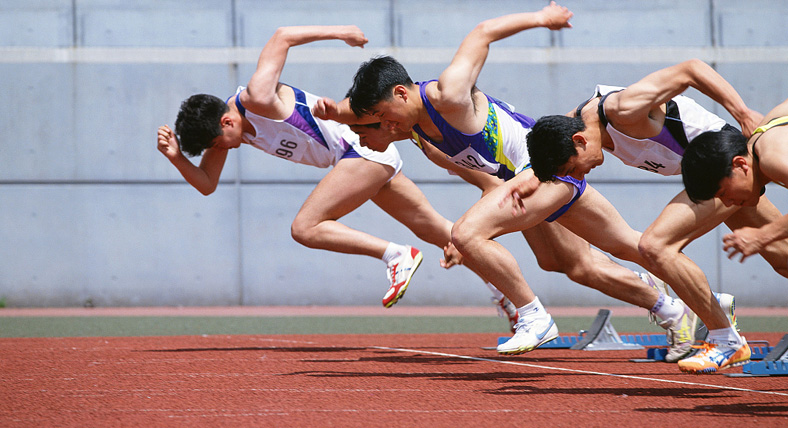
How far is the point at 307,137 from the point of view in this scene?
5.81 meters

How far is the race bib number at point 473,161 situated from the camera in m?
4.74

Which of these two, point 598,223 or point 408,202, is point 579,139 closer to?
point 598,223

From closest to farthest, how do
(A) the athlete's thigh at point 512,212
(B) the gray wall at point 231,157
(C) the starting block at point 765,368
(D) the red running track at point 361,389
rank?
(D) the red running track at point 361,389 < (C) the starting block at point 765,368 < (A) the athlete's thigh at point 512,212 < (B) the gray wall at point 231,157

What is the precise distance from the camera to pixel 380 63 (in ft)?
15.2

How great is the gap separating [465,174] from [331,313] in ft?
14.0

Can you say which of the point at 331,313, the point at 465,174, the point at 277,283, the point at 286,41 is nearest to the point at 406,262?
the point at 465,174

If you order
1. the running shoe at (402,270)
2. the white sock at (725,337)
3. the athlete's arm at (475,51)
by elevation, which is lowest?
the white sock at (725,337)

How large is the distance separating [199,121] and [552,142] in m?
2.42

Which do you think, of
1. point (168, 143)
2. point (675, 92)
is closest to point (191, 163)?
point (168, 143)

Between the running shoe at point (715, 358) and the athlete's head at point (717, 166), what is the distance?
27.8 inches

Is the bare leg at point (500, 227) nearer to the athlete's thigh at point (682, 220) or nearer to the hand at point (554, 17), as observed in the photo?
the athlete's thigh at point (682, 220)

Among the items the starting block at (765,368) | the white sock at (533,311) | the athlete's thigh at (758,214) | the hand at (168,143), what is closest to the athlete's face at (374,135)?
the white sock at (533,311)

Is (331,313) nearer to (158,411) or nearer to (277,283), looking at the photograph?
(277,283)

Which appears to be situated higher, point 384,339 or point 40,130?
point 40,130
